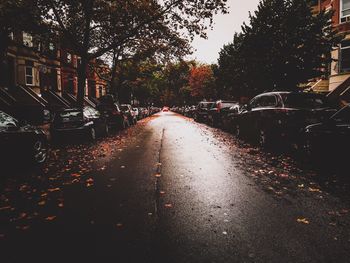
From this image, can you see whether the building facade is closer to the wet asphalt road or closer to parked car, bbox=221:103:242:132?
parked car, bbox=221:103:242:132

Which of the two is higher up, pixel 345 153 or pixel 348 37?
pixel 348 37

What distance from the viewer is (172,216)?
415cm

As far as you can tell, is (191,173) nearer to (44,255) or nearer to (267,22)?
(44,255)

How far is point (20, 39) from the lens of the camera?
23.0 metres

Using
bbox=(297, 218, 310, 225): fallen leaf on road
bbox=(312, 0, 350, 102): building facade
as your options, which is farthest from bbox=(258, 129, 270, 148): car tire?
bbox=(312, 0, 350, 102): building facade

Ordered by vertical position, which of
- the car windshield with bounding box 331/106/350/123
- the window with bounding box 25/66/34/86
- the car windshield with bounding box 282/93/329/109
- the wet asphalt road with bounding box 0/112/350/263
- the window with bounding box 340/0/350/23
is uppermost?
the window with bounding box 340/0/350/23

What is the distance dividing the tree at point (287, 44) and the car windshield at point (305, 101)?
4.79 metres

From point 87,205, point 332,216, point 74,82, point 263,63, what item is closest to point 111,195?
point 87,205

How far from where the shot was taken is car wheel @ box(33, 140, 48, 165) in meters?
7.81

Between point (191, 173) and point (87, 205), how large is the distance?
2853 mm

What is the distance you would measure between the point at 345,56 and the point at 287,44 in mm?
9455

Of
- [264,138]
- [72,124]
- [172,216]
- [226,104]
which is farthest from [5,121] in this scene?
[226,104]

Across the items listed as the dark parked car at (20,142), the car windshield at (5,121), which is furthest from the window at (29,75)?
the car windshield at (5,121)

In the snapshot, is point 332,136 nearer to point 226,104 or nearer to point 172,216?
point 172,216
